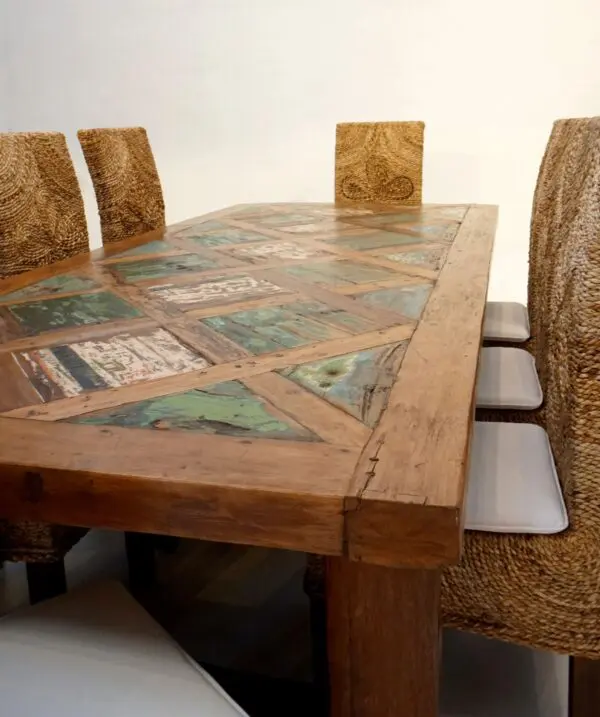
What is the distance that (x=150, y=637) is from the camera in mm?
808

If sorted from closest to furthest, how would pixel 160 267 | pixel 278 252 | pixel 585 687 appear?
pixel 585 687 < pixel 160 267 < pixel 278 252

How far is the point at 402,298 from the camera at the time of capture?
1180 mm

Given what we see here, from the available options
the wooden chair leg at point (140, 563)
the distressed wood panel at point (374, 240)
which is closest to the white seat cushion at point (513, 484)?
the distressed wood panel at point (374, 240)

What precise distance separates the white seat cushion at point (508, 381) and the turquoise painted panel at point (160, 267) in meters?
0.59

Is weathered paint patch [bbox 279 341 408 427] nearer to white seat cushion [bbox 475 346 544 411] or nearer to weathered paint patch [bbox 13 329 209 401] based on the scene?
weathered paint patch [bbox 13 329 209 401]

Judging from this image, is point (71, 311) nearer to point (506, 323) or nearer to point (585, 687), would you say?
point (585, 687)

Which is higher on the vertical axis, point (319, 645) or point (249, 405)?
point (249, 405)

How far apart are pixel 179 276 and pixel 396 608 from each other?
Answer: 883 mm

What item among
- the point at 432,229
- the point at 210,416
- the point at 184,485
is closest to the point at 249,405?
the point at 210,416

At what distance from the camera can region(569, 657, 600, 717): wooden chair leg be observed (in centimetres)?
98

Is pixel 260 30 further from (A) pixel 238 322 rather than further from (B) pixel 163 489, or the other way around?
(B) pixel 163 489

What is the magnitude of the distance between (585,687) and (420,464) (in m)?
0.60

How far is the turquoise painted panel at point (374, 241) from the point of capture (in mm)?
1720

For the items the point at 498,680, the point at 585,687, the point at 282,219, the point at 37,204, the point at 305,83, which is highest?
the point at 305,83
